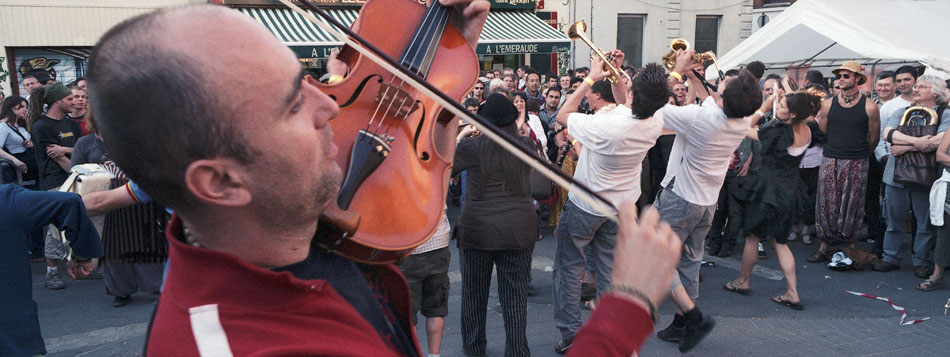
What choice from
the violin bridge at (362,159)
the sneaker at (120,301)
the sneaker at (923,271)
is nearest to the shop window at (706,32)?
the sneaker at (923,271)

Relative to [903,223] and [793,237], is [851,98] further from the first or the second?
[793,237]

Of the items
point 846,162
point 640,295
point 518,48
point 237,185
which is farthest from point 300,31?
point 640,295

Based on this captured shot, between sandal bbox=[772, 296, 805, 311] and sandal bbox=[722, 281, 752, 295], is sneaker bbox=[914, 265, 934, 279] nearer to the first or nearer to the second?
sandal bbox=[772, 296, 805, 311]

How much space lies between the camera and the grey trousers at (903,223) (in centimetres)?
633

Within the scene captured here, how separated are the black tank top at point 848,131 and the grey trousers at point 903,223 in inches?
19.5

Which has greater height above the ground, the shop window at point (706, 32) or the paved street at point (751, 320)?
the shop window at point (706, 32)

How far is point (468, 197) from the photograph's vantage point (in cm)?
426

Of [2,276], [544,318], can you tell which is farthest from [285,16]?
[2,276]

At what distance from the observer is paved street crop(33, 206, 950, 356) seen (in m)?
4.64

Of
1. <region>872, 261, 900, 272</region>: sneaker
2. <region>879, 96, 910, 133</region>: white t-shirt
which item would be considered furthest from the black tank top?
<region>872, 261, 900, 272</region>: sneaker

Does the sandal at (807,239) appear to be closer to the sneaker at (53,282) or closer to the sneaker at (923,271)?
the sneaker at (923,271)

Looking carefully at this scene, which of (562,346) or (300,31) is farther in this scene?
A: (300,31)

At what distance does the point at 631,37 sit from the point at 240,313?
2138 centimetres

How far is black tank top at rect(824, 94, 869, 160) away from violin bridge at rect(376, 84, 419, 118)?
6.42m
